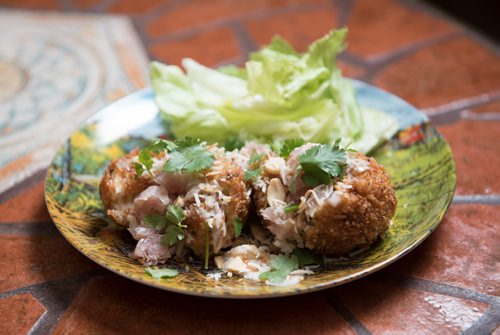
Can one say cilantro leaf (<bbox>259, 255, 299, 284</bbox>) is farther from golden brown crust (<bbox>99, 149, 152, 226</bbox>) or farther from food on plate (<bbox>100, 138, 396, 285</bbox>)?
golden brown crust (<bbox>99, 149, 152, 226</bbox>)

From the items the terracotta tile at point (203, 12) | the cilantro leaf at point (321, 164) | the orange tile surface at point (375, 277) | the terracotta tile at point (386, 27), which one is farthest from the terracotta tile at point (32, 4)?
the cilantro leaf at point (321, 164)

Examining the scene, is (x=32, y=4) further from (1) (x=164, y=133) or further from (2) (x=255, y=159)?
(2) (x=255, y=159)

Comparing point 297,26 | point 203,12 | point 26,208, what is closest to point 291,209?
point 26,208

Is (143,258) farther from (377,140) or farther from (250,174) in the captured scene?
(377,140)

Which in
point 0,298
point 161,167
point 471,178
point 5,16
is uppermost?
point 5,16

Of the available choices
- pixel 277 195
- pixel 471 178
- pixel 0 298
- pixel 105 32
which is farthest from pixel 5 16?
pixel 471 178

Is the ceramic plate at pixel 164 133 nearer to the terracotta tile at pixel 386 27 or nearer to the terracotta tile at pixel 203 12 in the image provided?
the terracotta tile at pixel 386 27

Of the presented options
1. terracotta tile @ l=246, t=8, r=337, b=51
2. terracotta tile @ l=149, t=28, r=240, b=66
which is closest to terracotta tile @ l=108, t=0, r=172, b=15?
terracotta tile @ l=149, t=28, r=240, b=66
